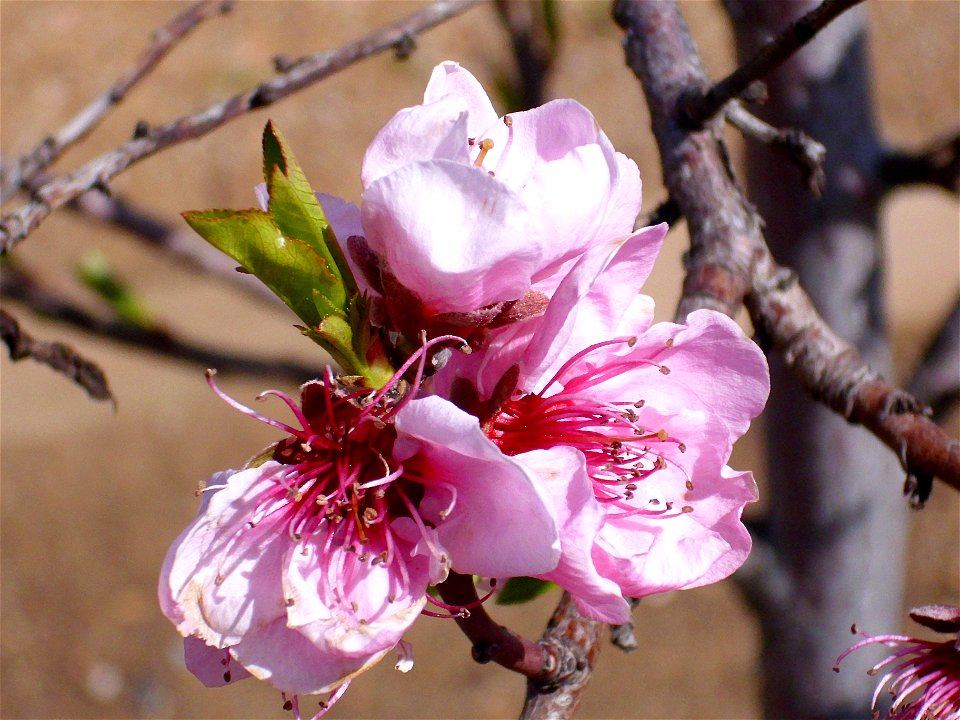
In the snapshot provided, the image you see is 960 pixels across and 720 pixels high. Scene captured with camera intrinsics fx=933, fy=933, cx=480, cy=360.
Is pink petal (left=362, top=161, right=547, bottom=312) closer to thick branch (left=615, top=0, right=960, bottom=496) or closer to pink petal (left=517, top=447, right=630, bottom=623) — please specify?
pink petal (left=517, top=447, right=630, bottom=623)

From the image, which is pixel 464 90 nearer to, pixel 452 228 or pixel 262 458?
pixel 452 228

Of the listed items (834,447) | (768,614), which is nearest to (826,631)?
(768,614)

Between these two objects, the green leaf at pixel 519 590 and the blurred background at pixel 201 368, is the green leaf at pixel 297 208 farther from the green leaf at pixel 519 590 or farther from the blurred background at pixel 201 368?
the blurred background at pixel 201 368

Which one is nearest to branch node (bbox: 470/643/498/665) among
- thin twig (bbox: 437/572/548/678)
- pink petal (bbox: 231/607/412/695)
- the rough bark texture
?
thin twig (bbox: 437/572/548/678)

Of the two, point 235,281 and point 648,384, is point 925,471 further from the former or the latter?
point 235,281

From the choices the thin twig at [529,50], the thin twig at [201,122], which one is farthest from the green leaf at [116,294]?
the thin twig at [529,50]

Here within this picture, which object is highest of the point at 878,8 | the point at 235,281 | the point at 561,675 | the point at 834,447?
the point at 561,675
